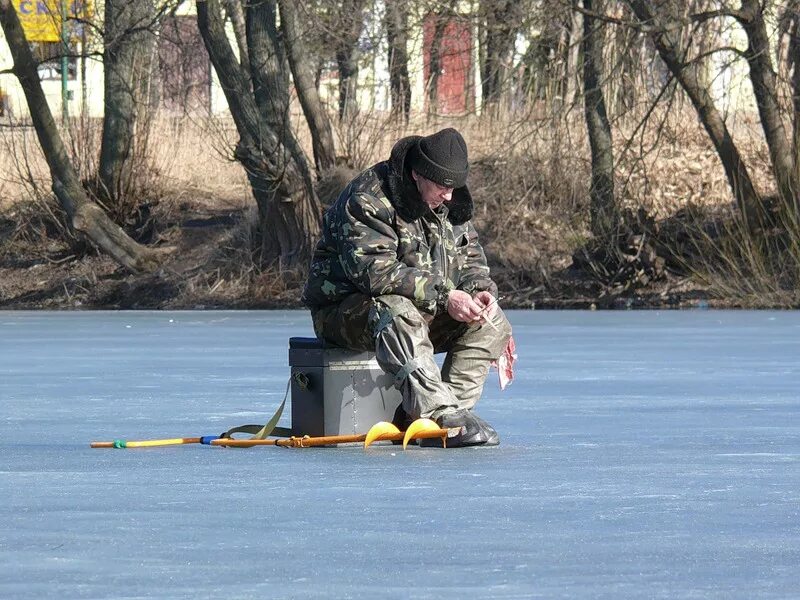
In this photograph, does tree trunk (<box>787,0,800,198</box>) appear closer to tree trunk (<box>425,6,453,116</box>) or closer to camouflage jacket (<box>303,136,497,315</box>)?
tree trunk (<box>425,6,453,116</box>)

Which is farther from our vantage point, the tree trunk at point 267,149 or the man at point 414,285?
the tree trunk at point 267,149

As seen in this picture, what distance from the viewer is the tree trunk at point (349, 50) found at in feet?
76.8

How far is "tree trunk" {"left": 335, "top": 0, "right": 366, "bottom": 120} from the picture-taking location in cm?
2341

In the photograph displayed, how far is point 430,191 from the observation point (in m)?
6.81

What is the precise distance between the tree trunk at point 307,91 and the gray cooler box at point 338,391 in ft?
51.4

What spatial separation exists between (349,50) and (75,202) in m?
7.27

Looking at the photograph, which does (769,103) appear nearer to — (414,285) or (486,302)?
(486,302)

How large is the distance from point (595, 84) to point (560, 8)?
5.43ft

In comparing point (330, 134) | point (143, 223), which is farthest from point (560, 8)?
point (143, 223)

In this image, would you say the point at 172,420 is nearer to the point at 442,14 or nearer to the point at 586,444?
the point at 586,444

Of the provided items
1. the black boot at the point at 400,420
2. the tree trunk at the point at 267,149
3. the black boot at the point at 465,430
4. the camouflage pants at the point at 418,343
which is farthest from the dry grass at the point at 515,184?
the black boot at the point at 465,430

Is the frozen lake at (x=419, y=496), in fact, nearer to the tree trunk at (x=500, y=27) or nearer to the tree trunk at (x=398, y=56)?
the tree trunk at (x=500, y=27)

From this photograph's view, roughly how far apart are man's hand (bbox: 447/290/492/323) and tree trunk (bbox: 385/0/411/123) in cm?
1437

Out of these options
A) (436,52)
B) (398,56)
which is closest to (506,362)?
(436,52)
